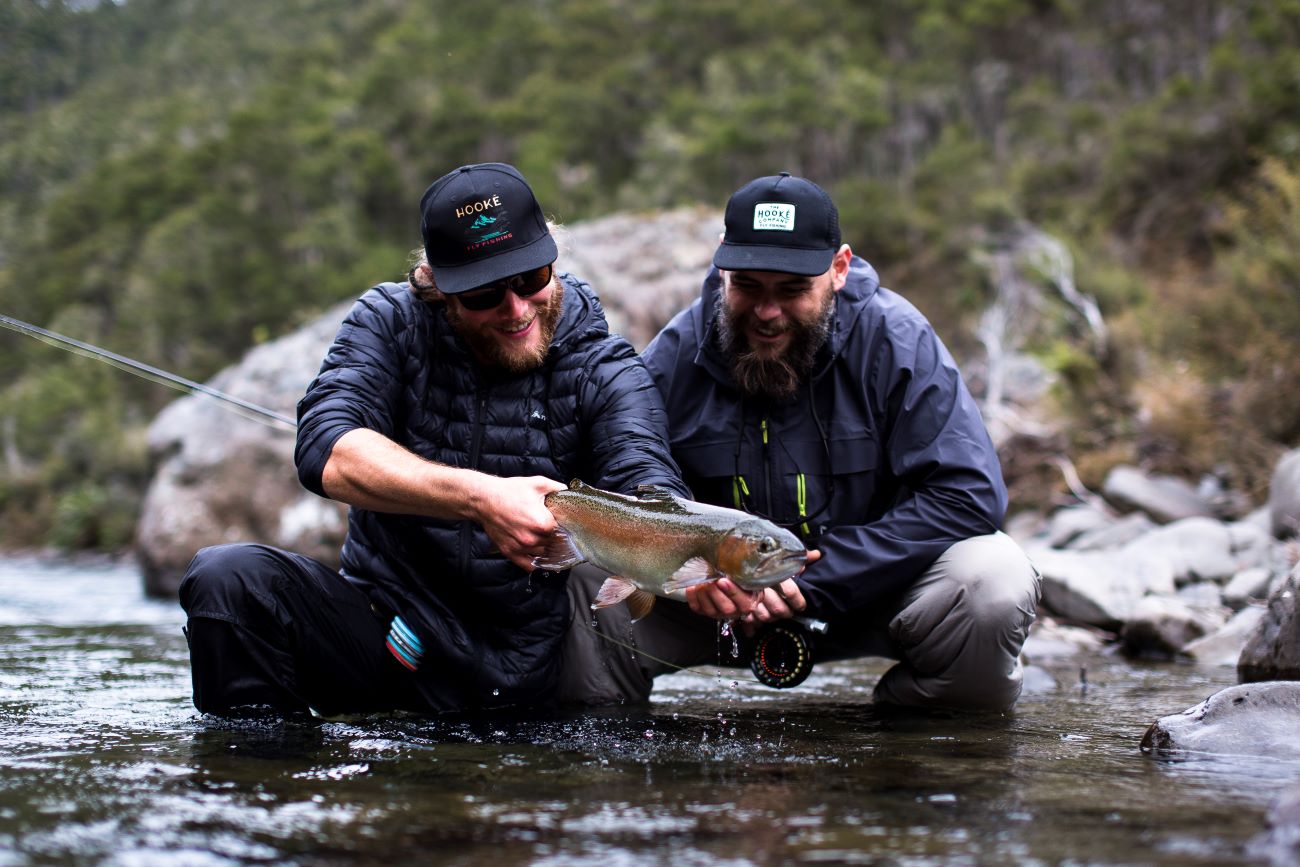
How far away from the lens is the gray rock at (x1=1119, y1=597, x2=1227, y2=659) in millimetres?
6539

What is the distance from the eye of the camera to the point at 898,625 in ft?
14.8

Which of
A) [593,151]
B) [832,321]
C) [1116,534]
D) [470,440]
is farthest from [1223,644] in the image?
[593,151]

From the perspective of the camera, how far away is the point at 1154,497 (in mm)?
9836

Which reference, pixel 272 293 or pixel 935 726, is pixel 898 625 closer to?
pixel 935 726

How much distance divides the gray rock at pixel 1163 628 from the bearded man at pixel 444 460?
3630 millimetres

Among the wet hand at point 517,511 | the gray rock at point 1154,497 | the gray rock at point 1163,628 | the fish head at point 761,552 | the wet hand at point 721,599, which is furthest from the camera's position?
the gray rock at point 1154,497

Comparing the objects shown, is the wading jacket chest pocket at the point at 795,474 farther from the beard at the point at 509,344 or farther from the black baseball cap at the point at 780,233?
the beard at the point at 509,344

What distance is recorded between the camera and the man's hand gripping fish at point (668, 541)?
11.7ft

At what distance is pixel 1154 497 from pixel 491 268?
7.47 m

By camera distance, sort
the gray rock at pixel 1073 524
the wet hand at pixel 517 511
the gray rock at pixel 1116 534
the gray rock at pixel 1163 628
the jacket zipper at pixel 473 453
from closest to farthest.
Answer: the wet hand at pixel 517 511
the jacket zipper at pixel 473 453
the gray rock at pixel 1163 628
the gray rock at pixel 1116 534
the gray rock at pixel 1073 524

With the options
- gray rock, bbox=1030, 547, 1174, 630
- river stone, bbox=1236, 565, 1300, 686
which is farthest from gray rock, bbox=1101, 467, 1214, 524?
river stone, bbox=1236, 565, 1300, 686

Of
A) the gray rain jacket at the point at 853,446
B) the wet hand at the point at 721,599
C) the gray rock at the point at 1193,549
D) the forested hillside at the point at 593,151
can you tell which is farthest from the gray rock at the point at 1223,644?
the forested hillside at the point at 593,151

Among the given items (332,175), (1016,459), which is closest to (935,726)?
(1016,459)

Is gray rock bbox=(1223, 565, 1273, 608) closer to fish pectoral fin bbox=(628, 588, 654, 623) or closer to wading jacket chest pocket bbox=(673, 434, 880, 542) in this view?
wading jacket chest pocket bbox=(673, 434, 880, 542)
